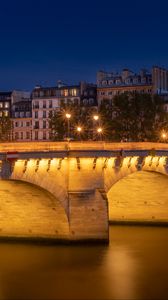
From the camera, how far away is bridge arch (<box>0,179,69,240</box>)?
36938 mm

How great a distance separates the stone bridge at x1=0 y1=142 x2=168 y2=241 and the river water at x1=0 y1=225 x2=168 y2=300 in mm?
1092

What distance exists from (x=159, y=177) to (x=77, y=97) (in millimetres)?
40202

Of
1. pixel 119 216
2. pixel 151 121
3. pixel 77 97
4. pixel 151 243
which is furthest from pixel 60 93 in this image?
pixel 151 243

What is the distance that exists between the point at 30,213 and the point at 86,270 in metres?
6.80

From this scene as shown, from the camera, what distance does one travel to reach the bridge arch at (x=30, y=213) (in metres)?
36.9

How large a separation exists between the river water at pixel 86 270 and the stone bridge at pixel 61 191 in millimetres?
1092

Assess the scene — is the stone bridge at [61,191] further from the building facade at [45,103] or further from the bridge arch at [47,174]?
the building facade at [45,103]

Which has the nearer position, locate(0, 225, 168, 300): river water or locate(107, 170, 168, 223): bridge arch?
locate(0, 225, 168, 300): river water

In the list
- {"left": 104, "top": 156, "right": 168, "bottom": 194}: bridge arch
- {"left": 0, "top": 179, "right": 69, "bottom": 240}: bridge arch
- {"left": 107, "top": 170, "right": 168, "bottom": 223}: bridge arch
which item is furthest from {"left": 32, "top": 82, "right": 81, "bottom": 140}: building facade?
{"left": 0, "top": 179, "right": 69, "bottom": 240}: bridge arch

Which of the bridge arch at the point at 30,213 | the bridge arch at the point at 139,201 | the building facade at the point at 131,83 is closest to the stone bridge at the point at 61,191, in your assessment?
the bridge arch at the point at 30,213

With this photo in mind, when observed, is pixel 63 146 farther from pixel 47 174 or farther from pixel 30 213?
pixel 30 213

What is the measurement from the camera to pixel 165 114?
70875 millimetres

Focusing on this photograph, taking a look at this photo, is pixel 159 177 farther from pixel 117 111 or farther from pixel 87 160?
pixel 117 111

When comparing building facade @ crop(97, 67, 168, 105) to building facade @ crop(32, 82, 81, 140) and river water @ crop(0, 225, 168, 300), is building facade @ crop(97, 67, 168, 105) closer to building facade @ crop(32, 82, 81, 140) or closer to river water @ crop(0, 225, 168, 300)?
building facade @ crop(32, 82, 81, 140)
